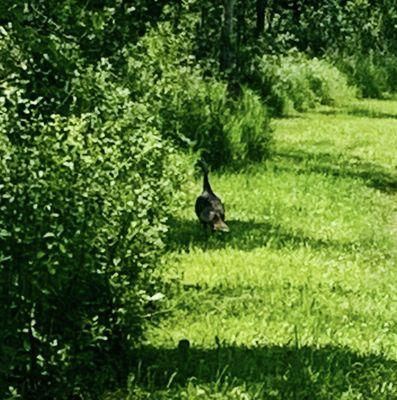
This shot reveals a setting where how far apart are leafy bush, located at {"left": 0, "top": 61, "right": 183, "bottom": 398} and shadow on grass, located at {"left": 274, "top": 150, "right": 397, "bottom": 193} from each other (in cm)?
807

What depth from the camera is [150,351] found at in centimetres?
620

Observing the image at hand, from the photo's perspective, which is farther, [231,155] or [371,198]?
[231,155]

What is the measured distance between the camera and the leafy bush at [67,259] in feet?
16.1

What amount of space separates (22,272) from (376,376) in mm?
2492

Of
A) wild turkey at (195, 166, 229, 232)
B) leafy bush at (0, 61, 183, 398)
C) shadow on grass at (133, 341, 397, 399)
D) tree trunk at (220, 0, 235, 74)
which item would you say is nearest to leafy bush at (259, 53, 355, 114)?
tree trunk at (220, 0, 235, 74)

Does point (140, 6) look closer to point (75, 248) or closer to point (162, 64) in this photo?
point (162, 64)

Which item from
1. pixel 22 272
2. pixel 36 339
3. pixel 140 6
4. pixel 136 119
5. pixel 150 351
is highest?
pixel 140 6

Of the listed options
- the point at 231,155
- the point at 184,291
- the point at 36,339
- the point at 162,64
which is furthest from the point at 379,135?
the point at 36,339

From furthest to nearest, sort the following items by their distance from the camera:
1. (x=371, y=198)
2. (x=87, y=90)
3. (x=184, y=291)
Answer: (x=371, y=198) → (x=87, y=90) → (x=184, y=291)

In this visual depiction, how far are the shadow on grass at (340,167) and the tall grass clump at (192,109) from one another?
0.70 meters

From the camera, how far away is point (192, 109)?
1395 centimetres

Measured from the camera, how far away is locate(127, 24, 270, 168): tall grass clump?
1259cm

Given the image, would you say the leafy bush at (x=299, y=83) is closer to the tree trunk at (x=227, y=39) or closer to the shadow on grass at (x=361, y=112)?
the shadow on grass at (x=361, y=112)

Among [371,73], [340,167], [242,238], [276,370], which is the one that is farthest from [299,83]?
[276,370]
